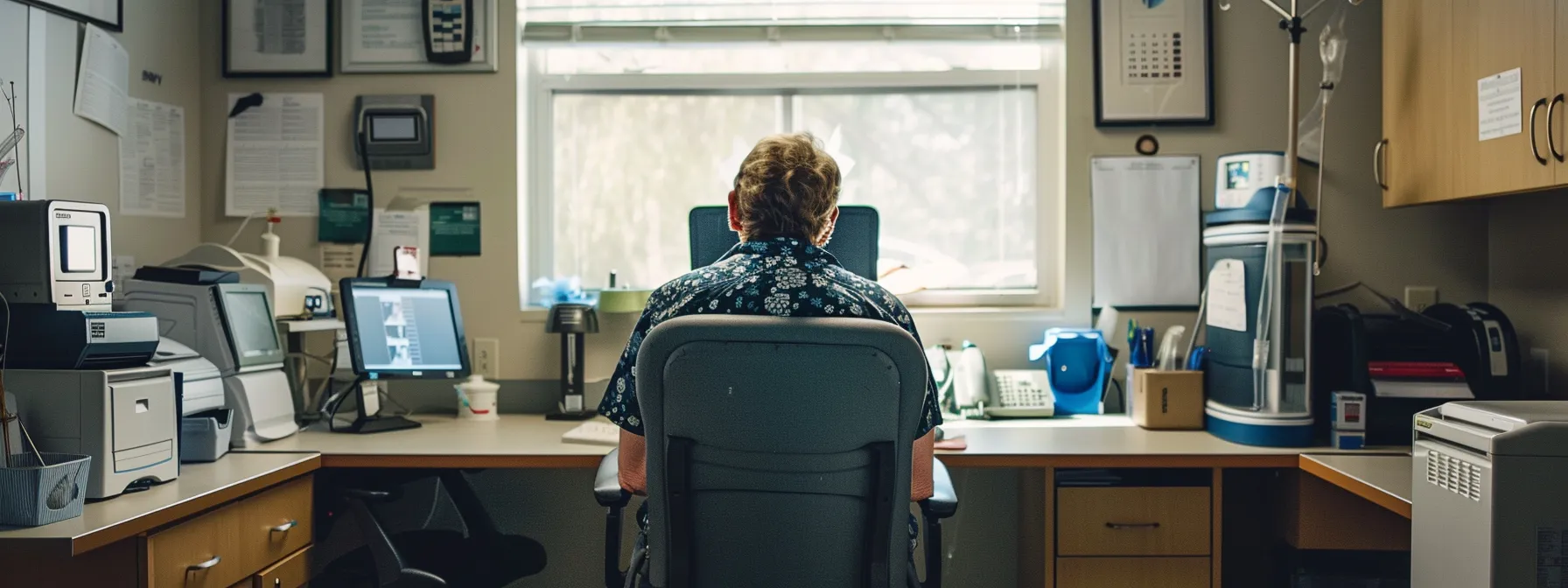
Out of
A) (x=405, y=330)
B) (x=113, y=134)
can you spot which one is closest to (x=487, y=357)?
(x=405, y=330)

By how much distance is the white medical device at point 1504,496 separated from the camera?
132 cm

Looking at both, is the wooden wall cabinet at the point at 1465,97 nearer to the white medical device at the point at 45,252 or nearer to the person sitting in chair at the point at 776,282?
the person sitting in chair at the point at 776,282

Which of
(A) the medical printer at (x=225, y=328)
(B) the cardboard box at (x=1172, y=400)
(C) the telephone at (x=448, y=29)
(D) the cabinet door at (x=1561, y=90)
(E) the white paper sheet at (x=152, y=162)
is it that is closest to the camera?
(D) the cabinet door at (x=1561, y=90)

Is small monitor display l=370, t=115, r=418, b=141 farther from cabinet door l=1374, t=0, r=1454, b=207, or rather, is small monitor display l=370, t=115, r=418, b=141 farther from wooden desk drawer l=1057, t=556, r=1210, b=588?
cabinet door l=1374, t=0, r=1454, b=207

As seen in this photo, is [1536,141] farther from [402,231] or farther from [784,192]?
[402,231]

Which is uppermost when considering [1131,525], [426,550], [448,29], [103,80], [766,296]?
[448,29]

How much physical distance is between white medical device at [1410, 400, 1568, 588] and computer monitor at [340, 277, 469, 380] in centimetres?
213

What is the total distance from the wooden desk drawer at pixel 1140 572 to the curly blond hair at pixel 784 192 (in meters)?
1.00

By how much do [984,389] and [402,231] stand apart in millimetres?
1677

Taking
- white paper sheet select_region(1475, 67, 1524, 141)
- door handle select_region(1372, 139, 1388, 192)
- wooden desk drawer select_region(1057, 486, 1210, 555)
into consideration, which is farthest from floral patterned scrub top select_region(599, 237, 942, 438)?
door handle select_region(1372, 139, 1388, 192)

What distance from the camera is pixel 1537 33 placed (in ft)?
5.85

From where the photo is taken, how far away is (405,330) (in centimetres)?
244

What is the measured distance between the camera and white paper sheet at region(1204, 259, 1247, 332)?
2201 millimetres

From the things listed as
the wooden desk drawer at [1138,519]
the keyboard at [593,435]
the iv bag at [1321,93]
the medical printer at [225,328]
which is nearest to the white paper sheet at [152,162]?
the medical printer at [225,328]
